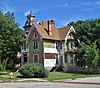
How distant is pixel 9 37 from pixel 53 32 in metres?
9.31

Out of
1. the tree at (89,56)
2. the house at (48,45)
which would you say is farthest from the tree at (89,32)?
the tree at (89,56)

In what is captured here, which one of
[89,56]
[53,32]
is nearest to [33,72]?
[89,56]

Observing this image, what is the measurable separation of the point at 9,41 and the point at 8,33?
1.69 metres

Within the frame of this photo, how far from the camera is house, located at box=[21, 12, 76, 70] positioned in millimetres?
54875

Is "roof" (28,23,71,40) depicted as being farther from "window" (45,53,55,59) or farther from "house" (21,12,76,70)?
"window" (45,53,55,59)

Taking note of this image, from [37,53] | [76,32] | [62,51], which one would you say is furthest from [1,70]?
[76,32]

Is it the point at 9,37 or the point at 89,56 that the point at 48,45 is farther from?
the point at 89,56

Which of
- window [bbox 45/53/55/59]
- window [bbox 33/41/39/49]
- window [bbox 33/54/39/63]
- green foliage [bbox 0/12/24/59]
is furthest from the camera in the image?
green foliage [bbox 0/12/24/59]

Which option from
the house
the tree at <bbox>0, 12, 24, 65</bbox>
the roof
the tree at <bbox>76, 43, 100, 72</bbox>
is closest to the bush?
the tree at <bbox>76, 43, 100, 72</bbox>

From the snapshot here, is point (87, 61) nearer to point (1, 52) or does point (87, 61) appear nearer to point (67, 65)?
point (67, 65)

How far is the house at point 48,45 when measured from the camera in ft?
180

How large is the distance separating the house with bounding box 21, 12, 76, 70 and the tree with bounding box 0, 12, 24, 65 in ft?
5.24

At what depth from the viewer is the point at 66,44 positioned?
58.6 meters

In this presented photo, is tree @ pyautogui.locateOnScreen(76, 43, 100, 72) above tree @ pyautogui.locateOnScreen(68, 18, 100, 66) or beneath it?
beneath
